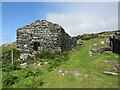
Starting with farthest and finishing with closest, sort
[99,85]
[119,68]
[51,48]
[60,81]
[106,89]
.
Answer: [51,48] < [119,68] < [60,81] < [99,85] < [106,89]

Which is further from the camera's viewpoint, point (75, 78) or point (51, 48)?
point (51, 48)

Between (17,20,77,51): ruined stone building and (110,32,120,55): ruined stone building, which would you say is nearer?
(110,32,120,55): ruined stone building

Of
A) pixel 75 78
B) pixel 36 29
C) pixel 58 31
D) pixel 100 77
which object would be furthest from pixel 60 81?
pixel 36 29

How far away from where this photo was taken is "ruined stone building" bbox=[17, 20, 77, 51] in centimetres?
1830

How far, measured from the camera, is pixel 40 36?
1853cm

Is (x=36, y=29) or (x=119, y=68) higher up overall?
(x=36, y=29)

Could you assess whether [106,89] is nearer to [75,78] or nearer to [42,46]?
[75,78]

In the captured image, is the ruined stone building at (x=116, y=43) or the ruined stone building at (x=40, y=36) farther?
the ruined stone building at (x=40, y=36)

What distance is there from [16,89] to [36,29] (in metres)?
13.5

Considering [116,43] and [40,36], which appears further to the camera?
[40,36]

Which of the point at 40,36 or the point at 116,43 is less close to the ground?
the point at 40,36

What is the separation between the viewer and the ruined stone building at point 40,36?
18.3 m

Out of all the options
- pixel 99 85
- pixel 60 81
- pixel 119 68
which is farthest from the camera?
pixel 119 68

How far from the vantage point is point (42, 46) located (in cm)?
1844
